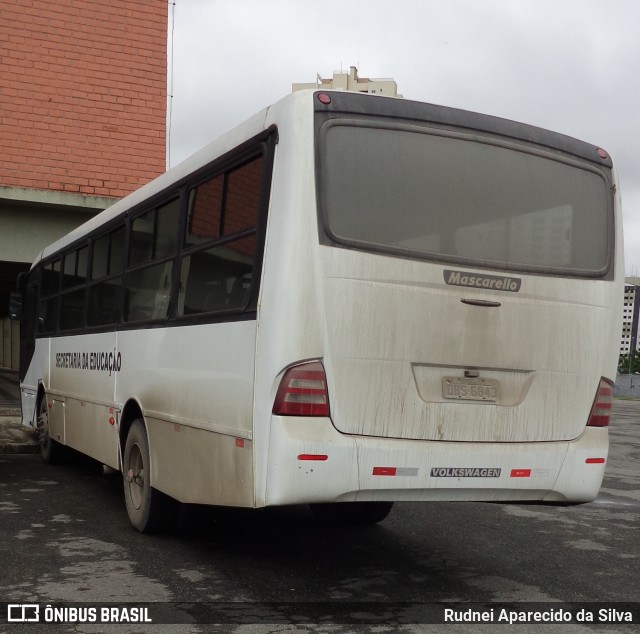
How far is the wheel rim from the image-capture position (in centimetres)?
712

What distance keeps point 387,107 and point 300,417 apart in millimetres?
1822

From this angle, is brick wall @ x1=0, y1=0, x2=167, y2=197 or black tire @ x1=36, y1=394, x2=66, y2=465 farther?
brick wall @ x1=0, y1=0, x2=167, y2=197

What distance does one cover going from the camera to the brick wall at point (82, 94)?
14.5 meters

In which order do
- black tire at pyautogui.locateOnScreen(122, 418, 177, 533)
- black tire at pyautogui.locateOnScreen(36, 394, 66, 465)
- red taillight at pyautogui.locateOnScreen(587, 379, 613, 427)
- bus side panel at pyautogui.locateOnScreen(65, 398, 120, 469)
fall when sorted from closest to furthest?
red taillight at pyautogui.locateOnScreen(587, 379, 613, 427) → black tire at pyautogui.locateOnScreen(122, 418, 177, 533) → bus side panel at pyautogui.locateOnScreen(65, 398, 120, 469) → black tire at pyautogui.locateOnScreen(36, 394, 66, 465)

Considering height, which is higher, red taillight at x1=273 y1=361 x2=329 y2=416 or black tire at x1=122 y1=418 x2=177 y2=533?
red taillight at x1=273 y1=361 x2=329 y2=416

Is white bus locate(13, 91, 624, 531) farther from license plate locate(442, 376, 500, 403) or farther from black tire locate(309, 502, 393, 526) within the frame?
black tire locate(309, 502, 393, 526)

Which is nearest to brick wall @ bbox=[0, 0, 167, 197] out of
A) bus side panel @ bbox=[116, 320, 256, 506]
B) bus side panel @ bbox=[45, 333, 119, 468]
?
bus side panel @ bbox=[45, 333, 119, 468]

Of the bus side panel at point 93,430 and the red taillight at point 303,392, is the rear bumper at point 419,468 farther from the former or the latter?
the bus side panel at point 93,430

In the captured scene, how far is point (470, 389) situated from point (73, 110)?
1122 cm

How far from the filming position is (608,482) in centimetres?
1120

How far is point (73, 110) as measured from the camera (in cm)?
1484

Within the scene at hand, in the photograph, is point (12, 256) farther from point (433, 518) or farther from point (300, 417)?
point (300, 417)

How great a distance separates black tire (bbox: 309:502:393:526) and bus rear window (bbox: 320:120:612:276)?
9.26 ft

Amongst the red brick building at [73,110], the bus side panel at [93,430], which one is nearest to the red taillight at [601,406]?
the bus side panel at [93,430]
